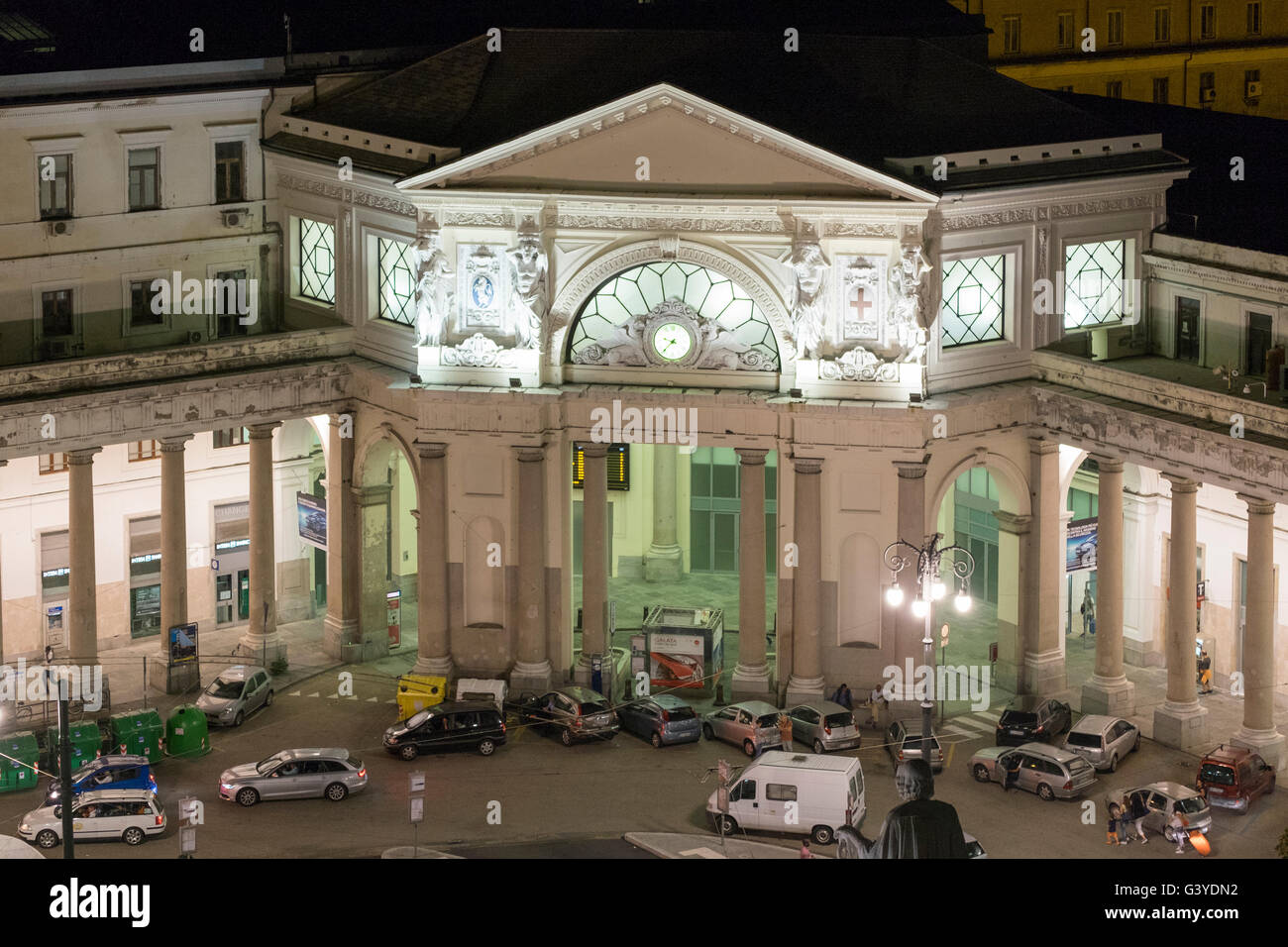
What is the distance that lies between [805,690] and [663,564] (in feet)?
57.6

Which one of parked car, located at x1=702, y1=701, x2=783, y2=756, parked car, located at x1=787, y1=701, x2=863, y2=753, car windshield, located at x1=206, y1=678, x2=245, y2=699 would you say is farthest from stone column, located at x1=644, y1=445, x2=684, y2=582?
car windshield, located at x1=206, y1=678, x2=245, y2=699

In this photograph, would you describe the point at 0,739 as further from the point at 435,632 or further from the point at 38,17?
the point at 38,17

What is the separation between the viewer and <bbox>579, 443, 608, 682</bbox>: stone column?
74.5 meters

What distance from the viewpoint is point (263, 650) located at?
78.8 m

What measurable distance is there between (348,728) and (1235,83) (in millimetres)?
65301

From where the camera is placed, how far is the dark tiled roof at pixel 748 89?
74.5 m

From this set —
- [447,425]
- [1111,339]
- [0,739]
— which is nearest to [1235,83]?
[1111,339]

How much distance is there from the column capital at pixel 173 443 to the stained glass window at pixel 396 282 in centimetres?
781

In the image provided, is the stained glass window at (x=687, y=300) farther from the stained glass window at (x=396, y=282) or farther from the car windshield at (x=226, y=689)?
the car windshield at (x=226, y=689)

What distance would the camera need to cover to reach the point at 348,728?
73062 millimetres

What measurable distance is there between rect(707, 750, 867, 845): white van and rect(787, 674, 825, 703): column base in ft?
30.5

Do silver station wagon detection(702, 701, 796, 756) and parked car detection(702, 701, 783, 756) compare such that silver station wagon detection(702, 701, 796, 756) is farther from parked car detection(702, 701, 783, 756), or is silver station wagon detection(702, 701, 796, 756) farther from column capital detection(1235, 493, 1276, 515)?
column capital detection(1235, 493, 1276, 515)

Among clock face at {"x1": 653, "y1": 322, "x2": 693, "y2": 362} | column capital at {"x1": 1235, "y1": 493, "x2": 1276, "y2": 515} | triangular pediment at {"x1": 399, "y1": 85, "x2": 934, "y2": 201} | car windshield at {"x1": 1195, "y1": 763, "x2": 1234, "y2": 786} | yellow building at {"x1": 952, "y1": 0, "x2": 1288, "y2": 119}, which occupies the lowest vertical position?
car windshield at {"x1": 1195, "y1": 763, "x2": 1234, "y2": 786}

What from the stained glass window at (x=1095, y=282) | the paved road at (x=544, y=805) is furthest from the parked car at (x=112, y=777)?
the stained glass window at (x=1095, y=282)
